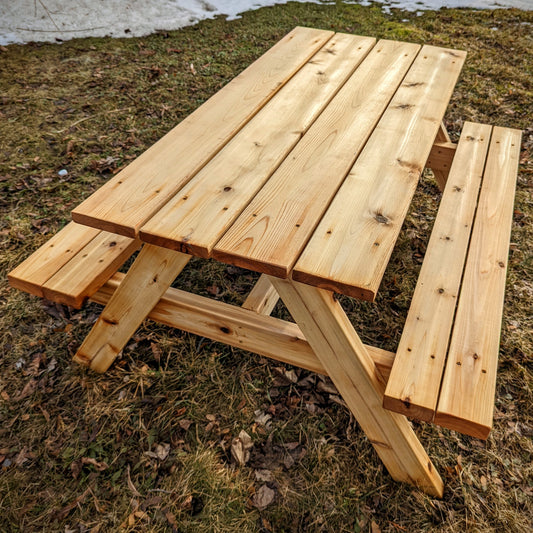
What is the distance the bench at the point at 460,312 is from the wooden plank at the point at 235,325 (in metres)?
0.45

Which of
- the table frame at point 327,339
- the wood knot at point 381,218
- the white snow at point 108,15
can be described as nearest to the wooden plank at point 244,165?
the table frame at point 327,339

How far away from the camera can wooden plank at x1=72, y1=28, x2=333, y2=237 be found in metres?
1.57

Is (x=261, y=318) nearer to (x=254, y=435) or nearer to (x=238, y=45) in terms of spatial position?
(x=254, y=435)

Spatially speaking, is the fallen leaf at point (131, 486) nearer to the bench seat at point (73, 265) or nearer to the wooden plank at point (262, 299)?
the bench seat at point (73, 265)

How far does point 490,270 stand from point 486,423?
747mm

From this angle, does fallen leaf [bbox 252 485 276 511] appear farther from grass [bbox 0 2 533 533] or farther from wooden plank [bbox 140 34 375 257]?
wooden plank [bbox 140 34 375 257]

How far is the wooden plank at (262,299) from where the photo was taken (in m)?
2.36

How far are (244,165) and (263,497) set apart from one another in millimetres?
1328

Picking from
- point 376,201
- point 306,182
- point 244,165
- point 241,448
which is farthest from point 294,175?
point 241,448

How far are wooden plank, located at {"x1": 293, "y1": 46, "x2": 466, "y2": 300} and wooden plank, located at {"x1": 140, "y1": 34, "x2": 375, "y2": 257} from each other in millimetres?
291

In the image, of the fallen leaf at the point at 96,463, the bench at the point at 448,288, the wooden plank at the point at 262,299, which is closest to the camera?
the bench at the point at 448,288

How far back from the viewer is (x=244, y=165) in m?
1.81

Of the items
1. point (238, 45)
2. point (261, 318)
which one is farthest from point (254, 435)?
point (238, 45)

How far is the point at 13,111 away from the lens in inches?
175
